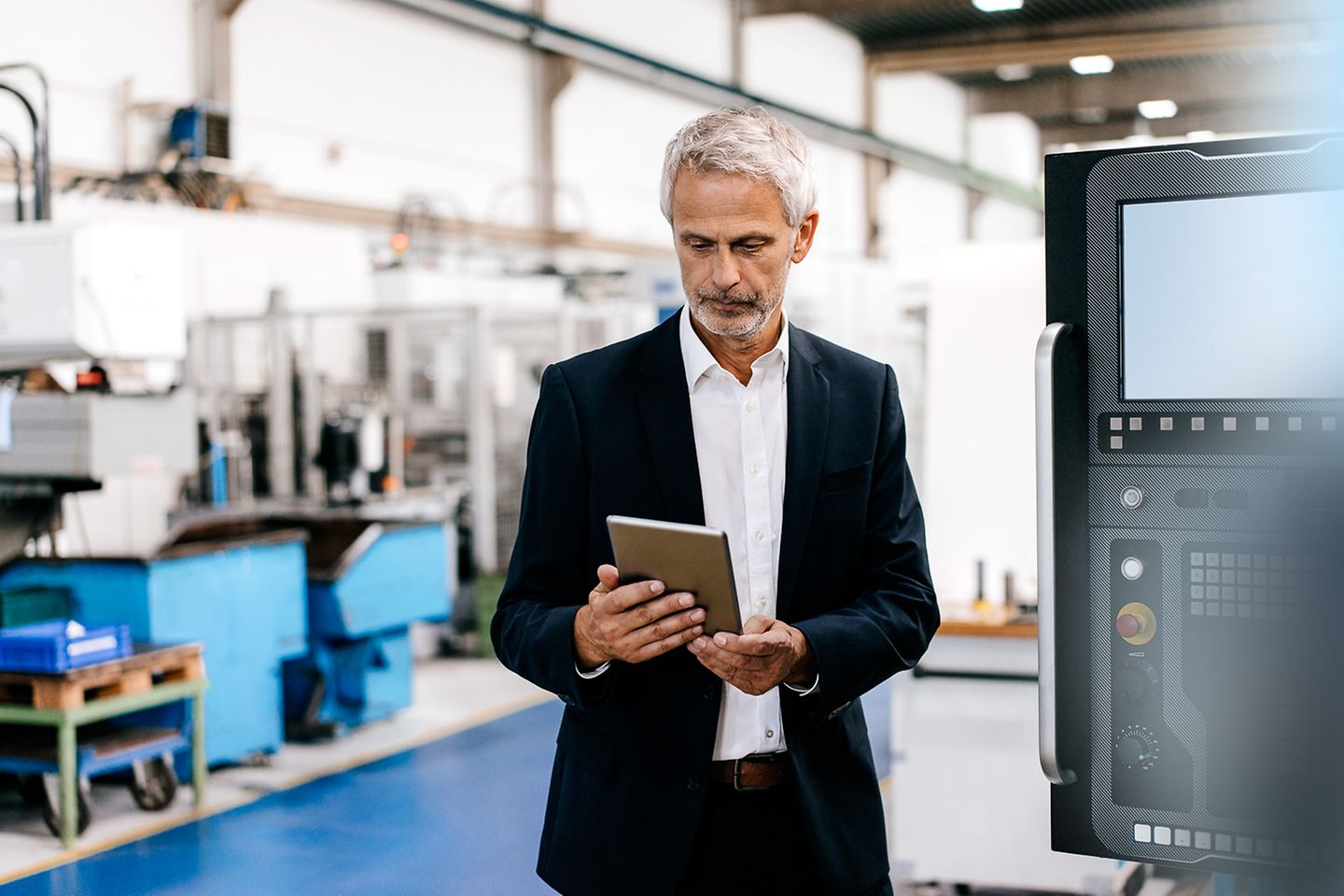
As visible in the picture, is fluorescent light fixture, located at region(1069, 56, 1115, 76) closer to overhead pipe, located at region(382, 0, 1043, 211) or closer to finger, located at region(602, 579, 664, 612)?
overhead pipe, located at region(382, 0, 1043, 211)

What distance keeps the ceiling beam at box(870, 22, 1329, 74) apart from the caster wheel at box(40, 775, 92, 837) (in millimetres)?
10570

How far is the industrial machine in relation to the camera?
3.22 ft

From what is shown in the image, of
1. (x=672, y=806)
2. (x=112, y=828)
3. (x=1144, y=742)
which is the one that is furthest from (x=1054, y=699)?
(x=112, y=828)

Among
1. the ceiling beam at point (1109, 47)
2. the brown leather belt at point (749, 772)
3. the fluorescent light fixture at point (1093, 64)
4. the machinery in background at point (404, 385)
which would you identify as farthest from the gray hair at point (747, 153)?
the fluorescent light fixture at point (1093, 64)

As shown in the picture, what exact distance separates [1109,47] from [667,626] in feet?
40.1

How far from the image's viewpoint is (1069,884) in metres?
3.36

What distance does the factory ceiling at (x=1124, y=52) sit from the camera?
37.1ft

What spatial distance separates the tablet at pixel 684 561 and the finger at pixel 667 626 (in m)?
0.01

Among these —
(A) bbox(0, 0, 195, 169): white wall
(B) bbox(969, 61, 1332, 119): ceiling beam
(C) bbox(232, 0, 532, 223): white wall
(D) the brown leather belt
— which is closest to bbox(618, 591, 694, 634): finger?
(D) the brown leather belt

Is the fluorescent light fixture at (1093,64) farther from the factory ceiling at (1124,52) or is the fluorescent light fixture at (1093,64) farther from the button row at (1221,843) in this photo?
the button row at (1221,843)

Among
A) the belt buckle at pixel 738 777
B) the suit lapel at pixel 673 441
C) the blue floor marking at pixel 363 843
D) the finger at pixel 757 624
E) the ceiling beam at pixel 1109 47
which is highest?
the ceiling beam at pixel 1109 47

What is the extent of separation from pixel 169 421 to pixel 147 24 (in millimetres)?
3756

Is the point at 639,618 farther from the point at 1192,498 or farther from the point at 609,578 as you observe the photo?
the point at 1192,498

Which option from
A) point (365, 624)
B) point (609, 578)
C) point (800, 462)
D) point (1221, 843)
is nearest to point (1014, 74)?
point (365, 624)
